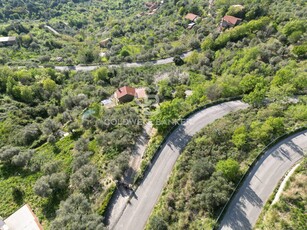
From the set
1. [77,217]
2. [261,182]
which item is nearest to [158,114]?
[261,182]

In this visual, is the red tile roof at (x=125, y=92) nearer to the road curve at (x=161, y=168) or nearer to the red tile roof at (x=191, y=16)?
the road curve at (x=161, y=168)

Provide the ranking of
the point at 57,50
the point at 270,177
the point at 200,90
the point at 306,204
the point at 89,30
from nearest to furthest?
the point at 306,204
the point at 270,177
the point at 200,90
the point at 57,50
the point at 89,30

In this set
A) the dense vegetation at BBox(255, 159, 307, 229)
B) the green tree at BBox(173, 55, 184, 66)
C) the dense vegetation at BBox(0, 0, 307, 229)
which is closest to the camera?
the dense vegetation at BBox(255, 159, 307, 229)

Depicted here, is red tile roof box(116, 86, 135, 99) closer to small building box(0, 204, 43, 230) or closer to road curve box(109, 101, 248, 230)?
road curve box(109, 101, 248, 230)

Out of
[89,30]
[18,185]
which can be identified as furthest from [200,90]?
Answer: [89,30]

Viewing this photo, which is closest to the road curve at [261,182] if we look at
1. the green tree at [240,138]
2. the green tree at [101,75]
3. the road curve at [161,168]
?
the green tree at [240,138]

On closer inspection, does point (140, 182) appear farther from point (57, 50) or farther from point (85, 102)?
point (57, 50)

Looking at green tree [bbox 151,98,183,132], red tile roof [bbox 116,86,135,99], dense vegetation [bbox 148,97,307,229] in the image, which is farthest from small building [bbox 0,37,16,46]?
dense vegetation [bbox 148,97,307,229]
